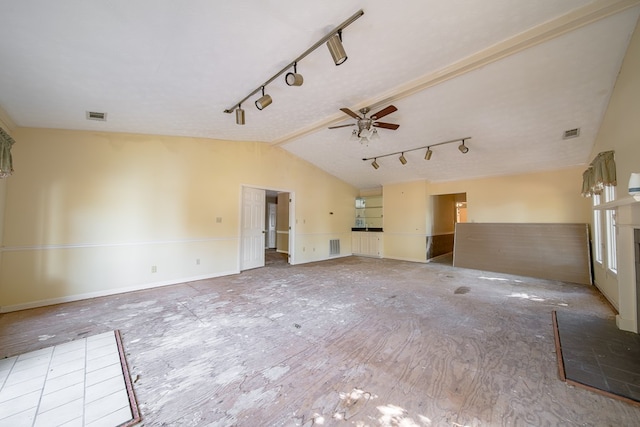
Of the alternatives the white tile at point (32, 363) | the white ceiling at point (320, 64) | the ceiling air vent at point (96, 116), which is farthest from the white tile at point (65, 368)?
the ceiling air vent at point (96, 116)

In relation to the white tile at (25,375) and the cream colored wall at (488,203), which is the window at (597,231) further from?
the white tile at (25,375)

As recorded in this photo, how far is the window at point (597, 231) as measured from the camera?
4.18 m

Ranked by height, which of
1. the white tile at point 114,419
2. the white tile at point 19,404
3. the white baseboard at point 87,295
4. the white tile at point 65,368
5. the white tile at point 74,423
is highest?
the white baseboard at point 87,295

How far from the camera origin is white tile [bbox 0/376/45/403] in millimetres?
1625

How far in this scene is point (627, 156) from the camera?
8.49 feet

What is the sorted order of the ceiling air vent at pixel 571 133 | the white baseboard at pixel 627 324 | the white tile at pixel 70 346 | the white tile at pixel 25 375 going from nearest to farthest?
the white tile at pixel 25 375
the white tile at pixel 70 346
the white baseboard at pixel 627 324
the ceiling air vent at pixel 571 133

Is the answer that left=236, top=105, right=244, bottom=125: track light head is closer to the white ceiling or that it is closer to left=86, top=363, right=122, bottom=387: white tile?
the white ceiling

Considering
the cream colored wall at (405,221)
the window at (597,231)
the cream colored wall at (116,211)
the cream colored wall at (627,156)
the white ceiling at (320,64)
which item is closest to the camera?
the white ceiling at (320,64)

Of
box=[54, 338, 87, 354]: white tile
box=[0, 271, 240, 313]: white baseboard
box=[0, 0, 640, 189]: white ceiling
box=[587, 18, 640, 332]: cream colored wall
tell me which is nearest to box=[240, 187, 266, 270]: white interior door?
box=[0, 271, 240, 313]: white baseboard

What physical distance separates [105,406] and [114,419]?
0.20 meters

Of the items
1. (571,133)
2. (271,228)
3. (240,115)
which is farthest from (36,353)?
(271,228)

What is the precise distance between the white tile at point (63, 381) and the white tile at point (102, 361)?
0.25ft

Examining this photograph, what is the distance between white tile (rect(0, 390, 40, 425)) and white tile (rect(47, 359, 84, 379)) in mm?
Result: 222

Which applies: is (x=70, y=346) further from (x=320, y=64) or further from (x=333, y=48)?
(x=320, y=64)
